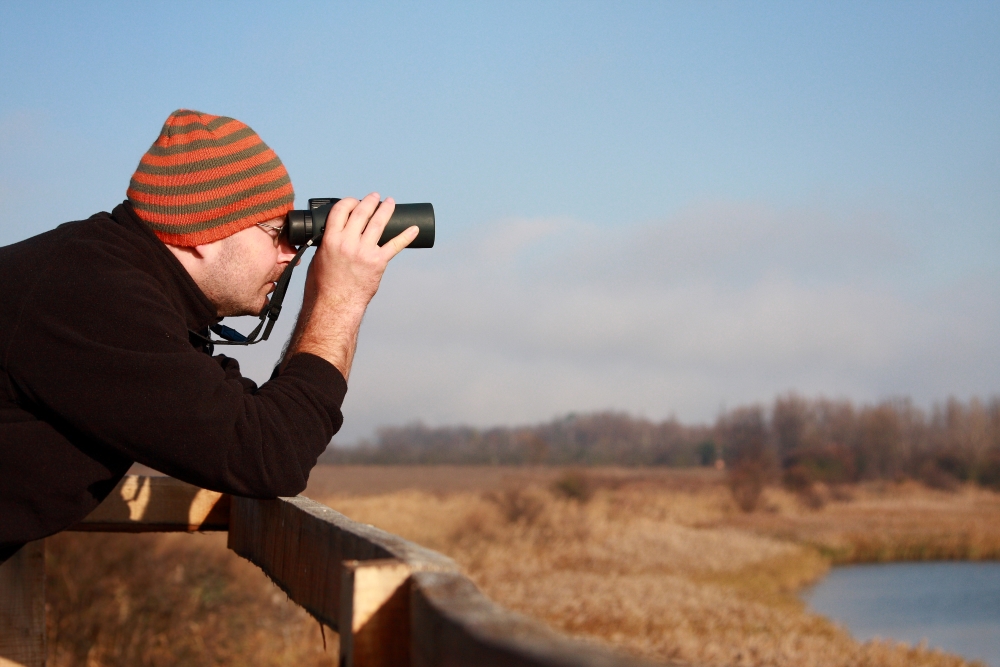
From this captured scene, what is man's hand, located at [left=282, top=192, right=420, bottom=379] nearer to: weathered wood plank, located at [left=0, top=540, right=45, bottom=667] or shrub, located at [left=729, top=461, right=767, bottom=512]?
weathered wood plank, located at [left=0, top=540, right=45, bottom=667]

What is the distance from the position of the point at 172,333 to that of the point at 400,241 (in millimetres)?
424

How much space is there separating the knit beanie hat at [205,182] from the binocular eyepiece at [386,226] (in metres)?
0.04

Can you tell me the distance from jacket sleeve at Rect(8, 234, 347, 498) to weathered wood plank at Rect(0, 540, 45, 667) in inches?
24.9

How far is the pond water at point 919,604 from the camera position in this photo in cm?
1889

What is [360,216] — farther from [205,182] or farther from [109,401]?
[109,401]

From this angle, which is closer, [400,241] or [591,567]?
[400,241]

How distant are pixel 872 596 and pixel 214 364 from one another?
24457mm

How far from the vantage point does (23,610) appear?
1804mm

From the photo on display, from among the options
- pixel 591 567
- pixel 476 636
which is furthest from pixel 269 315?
pixel 591 567

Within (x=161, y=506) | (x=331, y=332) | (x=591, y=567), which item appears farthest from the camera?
(x=591, y=567)

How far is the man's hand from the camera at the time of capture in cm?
152

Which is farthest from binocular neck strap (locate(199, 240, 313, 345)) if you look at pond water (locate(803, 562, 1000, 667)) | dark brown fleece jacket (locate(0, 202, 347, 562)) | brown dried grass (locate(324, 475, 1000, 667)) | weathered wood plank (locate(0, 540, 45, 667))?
pond water (locate(803, 562, 1000, 667))

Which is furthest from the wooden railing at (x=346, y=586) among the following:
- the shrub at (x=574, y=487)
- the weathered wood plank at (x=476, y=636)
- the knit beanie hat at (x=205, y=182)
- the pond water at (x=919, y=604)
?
the shrub at (x=574, y=487)

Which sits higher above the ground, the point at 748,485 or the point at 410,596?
the point at 410,596
